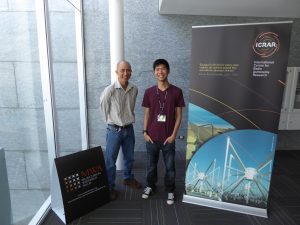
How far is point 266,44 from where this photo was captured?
79.7 inches

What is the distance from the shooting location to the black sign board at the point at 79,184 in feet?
6.87

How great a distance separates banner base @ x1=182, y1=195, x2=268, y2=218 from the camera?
230 centimetres

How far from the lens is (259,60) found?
2066 millimetres

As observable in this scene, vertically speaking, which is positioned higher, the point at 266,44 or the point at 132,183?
the point at 266,44

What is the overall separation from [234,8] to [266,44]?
160cm

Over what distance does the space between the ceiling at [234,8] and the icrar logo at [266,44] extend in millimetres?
1430

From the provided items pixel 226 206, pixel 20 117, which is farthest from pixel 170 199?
pixel 20 117

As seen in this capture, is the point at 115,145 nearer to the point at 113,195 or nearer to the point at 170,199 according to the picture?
the point at 113,195

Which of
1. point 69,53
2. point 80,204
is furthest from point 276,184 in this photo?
point 69,53

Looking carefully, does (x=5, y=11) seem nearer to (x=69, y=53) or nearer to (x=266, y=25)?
(x=69, y=53)

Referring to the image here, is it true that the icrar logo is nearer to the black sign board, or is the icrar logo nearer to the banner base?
the banner base

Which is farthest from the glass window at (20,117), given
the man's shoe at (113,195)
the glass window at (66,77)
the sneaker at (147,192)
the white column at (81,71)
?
the white column at (81,71)

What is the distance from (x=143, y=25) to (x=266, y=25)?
2.03m

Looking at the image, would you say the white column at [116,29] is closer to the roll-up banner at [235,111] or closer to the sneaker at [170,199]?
the roll-up banner at [235,111]
